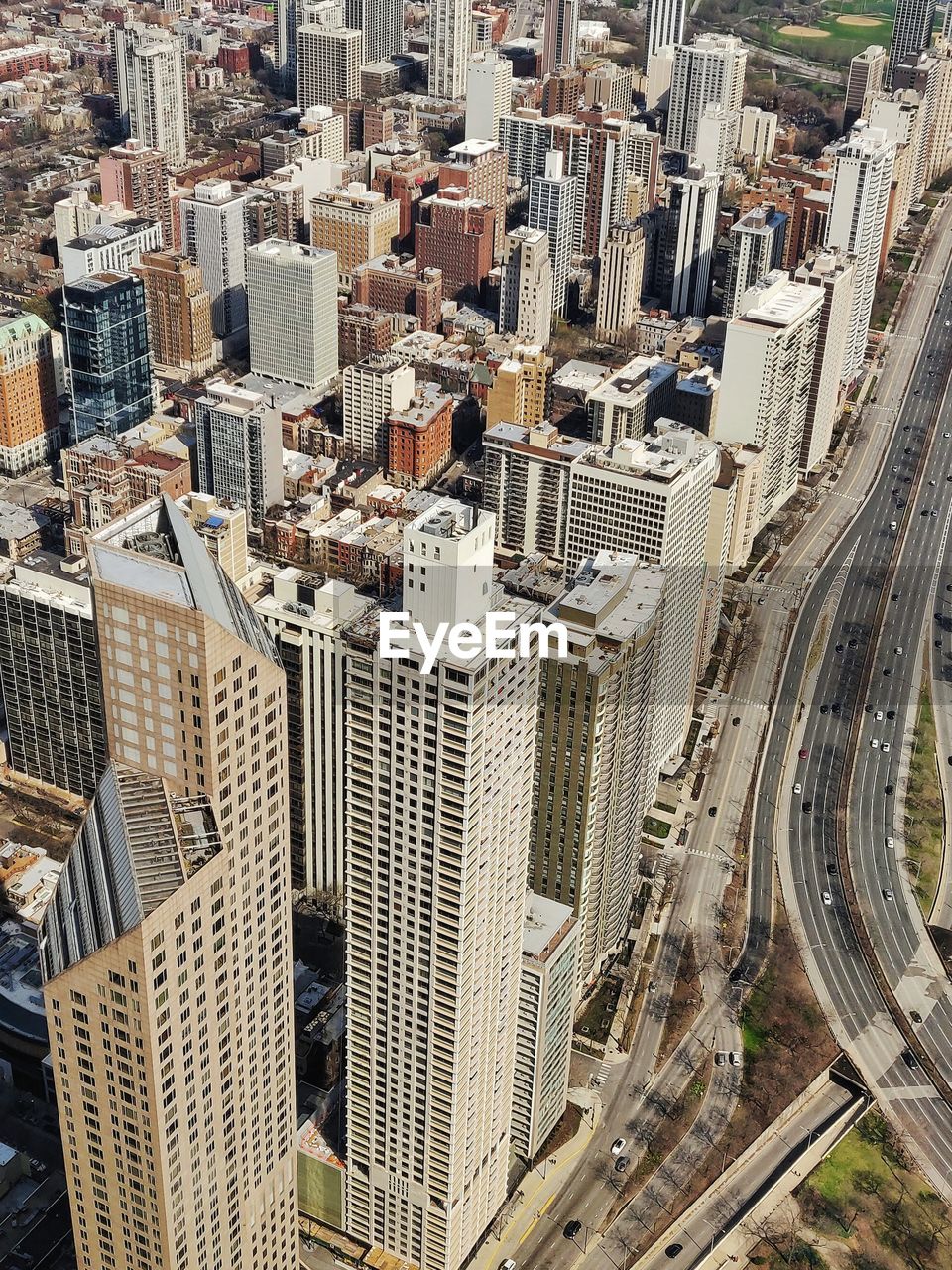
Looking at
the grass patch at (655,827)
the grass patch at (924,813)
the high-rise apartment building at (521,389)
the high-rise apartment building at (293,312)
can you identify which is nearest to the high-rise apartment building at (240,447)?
the high-rise apartment building at (293,312)

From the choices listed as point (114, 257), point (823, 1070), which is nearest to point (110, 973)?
point (823, 1070)

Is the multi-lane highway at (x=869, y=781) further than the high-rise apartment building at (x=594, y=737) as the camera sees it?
Yes

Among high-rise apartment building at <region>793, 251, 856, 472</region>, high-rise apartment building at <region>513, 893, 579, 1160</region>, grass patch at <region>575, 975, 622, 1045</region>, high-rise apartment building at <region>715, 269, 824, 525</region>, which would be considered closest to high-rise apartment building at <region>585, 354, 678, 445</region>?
A: high-rise apartment building at <region>715, 269, 824, 525</region>

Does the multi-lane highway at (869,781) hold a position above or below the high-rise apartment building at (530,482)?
below

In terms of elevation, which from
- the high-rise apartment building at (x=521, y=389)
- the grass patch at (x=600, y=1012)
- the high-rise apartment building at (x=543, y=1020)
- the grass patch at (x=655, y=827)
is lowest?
the grass patch at (x=600, y=1012)

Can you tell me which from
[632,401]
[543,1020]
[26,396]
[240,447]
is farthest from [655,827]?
[26,396]

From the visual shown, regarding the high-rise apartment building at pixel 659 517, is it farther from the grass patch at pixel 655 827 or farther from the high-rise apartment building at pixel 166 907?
the high-rise apartment building at pixel 166 907

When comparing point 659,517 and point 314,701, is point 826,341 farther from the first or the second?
point 314,701

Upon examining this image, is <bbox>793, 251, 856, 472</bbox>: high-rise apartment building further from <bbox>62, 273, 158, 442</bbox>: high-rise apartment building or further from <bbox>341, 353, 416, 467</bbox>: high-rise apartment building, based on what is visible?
<bbox>62, 273, 158, 442</bbox>: high-rise apartment building
